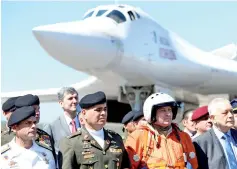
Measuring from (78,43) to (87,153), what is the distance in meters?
9.40

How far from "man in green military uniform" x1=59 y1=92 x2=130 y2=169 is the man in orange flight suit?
13 centimetres

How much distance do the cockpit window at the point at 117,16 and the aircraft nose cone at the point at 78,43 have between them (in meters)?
0.94

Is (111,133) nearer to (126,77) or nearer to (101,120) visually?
(101,120)

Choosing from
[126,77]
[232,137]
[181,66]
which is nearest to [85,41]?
[126,77]

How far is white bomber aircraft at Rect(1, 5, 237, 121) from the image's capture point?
13273 mm

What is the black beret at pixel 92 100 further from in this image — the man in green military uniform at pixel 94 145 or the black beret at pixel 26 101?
the black beret at pixel 26 101

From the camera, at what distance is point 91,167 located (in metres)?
3.83

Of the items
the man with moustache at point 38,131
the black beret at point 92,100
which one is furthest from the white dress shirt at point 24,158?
the black beret at point 92,100

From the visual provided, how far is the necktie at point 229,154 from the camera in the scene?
4.55 meters

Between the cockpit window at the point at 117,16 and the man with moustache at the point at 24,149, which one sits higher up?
the cockpit window at the point at 117,16

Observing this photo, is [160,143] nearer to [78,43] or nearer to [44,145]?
[44,145]

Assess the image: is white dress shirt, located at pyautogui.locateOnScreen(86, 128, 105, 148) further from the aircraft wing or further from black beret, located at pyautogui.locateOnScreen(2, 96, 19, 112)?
the aircraft wing

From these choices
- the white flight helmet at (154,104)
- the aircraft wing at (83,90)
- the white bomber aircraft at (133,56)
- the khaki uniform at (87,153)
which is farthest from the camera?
the aircraft wing at (83,90)

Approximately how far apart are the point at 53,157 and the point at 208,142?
61.9 inches
